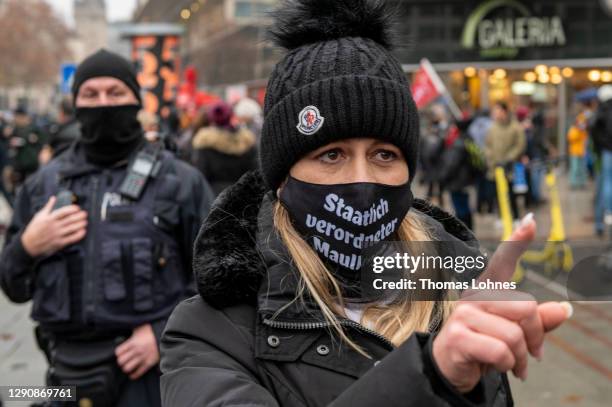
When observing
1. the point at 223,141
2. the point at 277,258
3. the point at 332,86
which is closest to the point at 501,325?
the point at 277,258

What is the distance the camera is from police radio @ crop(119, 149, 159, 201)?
9.41 feet

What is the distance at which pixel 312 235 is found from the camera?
1612 mm

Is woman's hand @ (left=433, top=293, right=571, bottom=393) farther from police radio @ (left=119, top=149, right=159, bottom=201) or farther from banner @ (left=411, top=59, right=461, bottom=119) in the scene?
banner @ (left=411, top=59, right=461, bottom=119)

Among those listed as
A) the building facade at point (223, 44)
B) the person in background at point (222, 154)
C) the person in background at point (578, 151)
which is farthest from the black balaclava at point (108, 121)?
the building facade at point (223, 44)

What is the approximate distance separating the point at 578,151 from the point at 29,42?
51.7m

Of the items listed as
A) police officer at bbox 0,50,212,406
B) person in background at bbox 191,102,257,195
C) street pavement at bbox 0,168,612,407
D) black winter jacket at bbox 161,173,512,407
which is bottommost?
street pavement at bbox 0,168,612,407

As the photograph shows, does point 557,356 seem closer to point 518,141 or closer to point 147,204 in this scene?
point 147,204

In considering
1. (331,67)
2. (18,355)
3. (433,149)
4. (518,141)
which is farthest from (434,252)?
(433,149)

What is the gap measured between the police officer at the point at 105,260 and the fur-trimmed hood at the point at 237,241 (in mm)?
1132

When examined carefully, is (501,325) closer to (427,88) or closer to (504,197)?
(504,197)

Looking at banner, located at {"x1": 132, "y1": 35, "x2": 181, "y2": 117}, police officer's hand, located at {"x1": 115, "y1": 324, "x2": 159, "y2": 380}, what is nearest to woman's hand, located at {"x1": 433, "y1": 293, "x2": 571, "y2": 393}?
police officer's hand, located at {"x1": 115, "y1": 324, "x2": 159, "y2": 380}

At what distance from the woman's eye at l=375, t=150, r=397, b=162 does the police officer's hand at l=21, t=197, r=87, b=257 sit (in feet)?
4.99

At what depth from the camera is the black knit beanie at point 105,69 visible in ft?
10.4

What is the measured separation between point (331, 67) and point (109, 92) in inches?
72.7
